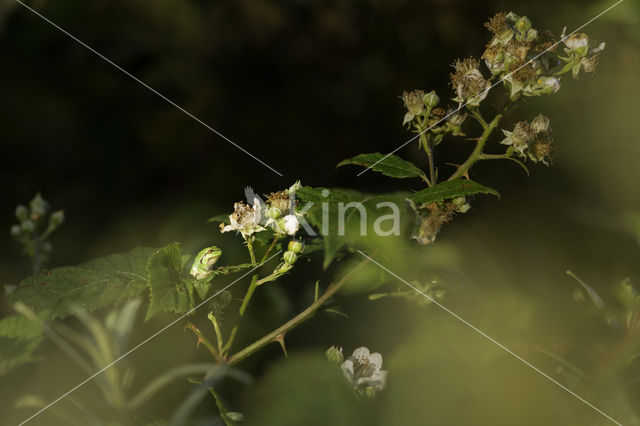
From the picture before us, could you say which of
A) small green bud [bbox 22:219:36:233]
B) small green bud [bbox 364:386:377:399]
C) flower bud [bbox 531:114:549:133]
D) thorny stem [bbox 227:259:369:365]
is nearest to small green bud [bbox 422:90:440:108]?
flower bud [bbox 531:114:549:133]

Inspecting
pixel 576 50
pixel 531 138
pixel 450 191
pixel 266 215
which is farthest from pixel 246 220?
pixel 576 50

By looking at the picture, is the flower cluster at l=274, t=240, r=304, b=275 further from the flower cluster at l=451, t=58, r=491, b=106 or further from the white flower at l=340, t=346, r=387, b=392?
the flower cluster at l=451, t=58, r=491, b=106

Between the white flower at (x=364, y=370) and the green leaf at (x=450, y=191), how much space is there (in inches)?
10.5

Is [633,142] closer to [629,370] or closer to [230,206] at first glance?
[629,370]

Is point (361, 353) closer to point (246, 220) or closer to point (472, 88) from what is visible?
point (246, 220)

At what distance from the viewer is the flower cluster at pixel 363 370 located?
2.25ft

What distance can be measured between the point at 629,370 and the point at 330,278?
387mm

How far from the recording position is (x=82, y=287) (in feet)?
1.88

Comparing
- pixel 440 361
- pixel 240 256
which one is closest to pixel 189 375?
pixel 240 256

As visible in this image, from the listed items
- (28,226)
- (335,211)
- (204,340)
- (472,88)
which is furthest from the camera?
(28,226)

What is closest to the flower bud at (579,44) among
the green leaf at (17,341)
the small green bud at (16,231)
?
the green leaf at (17,341)

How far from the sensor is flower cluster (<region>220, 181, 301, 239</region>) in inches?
24.5

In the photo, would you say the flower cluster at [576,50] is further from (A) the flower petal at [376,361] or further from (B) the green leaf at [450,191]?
(A) the flower petal at [376,361]

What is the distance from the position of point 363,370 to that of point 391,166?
0.27 meters
